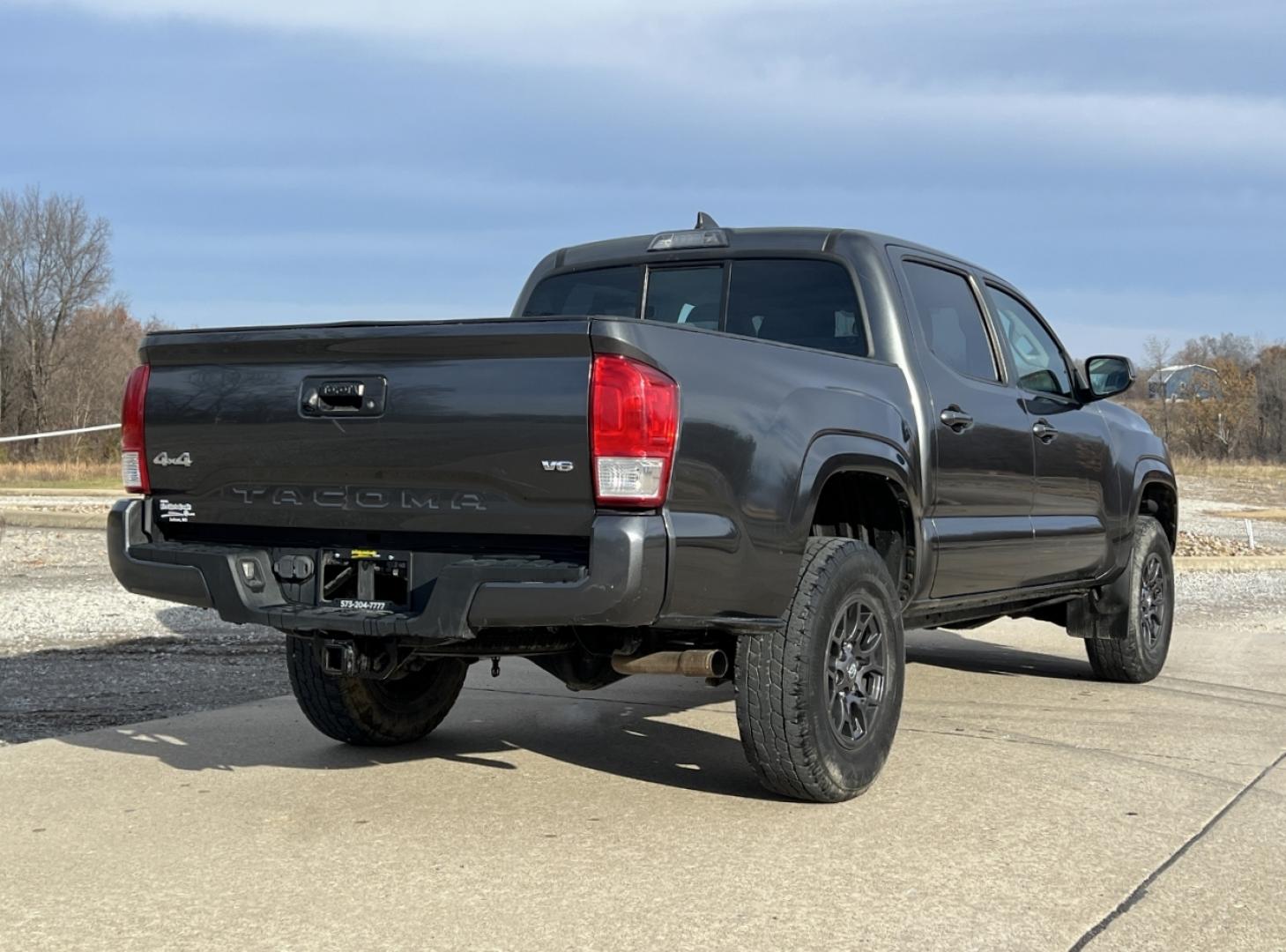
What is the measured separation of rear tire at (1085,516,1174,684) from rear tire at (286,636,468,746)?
3.61 metres

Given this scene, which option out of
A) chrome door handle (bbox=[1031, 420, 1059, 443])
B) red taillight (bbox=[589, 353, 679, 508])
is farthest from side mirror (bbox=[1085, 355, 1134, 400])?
red taillight (bbox=[589, 353, 679, 508])

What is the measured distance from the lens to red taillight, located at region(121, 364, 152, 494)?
205 inches

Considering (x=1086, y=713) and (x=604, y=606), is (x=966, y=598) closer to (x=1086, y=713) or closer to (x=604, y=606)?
(x=1086, y=713)

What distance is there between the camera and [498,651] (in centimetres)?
497

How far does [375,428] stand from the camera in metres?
4.68

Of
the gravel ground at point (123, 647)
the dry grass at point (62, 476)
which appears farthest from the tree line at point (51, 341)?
the gravel ground at point (123, 647)

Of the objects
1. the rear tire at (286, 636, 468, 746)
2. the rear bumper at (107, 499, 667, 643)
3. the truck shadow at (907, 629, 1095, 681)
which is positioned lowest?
the truck shadow at (907, 629, 1095, 681)

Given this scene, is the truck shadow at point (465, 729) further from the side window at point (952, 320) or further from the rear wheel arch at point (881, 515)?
the side window at point (952, 320)

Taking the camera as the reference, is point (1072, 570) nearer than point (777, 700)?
No

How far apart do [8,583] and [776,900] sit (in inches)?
411

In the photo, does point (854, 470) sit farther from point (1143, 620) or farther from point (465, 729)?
point (1143, 620)

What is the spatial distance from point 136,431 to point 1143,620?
5.39m

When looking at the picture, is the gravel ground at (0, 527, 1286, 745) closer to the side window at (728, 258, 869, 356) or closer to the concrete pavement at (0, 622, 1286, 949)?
the concrete pavement at (0, 622, 1286, 949)

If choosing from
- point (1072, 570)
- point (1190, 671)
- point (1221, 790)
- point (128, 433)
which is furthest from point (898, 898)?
point (1190, 671)
